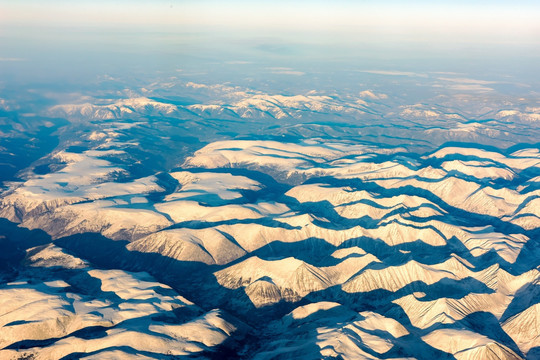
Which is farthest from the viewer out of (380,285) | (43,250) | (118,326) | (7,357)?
(43,250)

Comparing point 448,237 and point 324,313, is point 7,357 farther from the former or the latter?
point 448,237

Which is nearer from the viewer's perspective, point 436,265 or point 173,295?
point 173,295

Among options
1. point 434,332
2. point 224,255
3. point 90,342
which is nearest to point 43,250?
point 224,255

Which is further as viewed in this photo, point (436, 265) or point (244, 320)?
point (436, 265)

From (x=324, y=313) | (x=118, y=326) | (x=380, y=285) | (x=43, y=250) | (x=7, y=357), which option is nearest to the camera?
(x=7, y=357)

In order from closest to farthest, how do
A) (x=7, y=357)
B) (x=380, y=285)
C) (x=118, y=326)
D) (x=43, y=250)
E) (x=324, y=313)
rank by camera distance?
(x=7, y=357) < (x=118, y=326) < (x=324, y=313) < (x=380, y=285) < (x=43, y=250)

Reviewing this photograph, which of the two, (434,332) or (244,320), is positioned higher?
(434,332)

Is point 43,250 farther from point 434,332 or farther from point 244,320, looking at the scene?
point 434,332

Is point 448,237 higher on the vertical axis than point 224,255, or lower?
higher

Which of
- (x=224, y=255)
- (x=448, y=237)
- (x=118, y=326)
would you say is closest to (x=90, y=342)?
(x=118, y=326)
